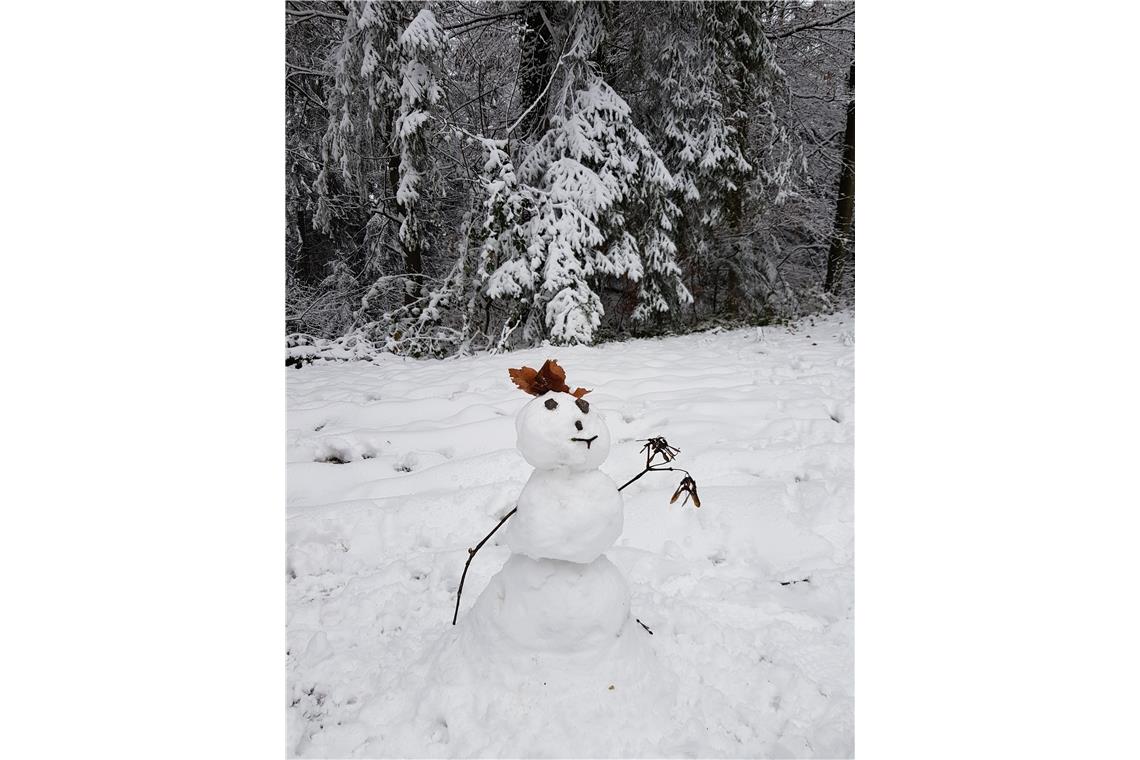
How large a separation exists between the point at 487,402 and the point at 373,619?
5.19 ft

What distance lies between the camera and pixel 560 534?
1.30 m

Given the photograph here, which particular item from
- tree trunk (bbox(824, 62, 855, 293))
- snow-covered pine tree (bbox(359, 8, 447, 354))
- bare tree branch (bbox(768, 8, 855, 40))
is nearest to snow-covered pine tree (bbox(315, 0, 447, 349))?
snow-covered pine tree (bbox(359, 8, 447, 354))

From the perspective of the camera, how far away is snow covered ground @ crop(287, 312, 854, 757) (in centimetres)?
135

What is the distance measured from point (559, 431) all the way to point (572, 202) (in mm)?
3760

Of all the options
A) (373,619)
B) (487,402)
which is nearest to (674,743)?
(373,619)

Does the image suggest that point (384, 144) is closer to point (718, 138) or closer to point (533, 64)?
point (533, 64)

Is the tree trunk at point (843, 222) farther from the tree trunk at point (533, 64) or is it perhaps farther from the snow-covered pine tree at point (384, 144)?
the snow-covered pine tree at point (384, 144)

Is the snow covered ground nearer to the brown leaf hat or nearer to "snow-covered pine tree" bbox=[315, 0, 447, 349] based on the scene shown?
the brown leaf hat

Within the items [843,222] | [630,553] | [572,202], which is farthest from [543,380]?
[843,222]

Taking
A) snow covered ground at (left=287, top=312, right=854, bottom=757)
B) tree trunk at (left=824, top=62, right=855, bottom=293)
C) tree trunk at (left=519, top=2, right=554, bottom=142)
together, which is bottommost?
snow covered ground at (left=287, top=312, right=854, bottom=757)

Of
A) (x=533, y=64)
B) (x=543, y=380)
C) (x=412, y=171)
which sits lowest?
(x=543, y=380)

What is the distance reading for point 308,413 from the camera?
3.01m

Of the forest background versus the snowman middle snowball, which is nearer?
the snowman middle snowball

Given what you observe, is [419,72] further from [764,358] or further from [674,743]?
[674,743]
